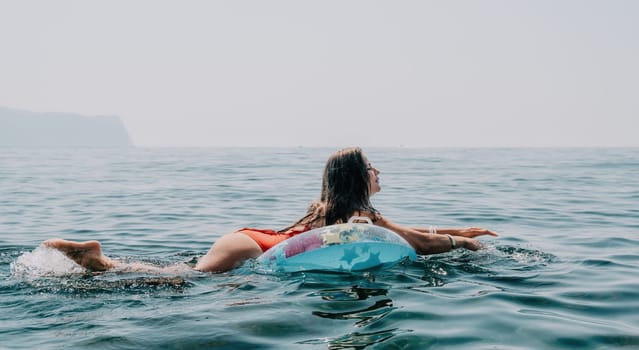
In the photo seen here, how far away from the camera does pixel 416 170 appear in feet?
92.5

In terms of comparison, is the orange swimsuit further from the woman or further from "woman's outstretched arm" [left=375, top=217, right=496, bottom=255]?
"woman's outstretched arm" [left=375, top=217, right=496, bottom=255]

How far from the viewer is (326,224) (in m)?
7.19

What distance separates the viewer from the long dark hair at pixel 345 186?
7070 mm

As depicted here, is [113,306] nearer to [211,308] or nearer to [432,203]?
[211,308]

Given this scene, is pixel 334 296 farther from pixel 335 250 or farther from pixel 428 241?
pixel 428 241

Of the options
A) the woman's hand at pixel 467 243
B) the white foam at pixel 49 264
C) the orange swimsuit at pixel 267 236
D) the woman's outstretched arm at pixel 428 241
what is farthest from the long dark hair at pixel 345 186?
the white foam at pixel 49 264

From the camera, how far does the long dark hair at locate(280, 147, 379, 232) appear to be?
707cm

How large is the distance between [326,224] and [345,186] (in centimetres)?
46

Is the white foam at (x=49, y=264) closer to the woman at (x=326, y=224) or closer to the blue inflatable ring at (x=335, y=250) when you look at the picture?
the woman at (x=326, y=224)

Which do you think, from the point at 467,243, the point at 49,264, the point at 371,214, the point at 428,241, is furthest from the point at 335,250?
the point at 49,264

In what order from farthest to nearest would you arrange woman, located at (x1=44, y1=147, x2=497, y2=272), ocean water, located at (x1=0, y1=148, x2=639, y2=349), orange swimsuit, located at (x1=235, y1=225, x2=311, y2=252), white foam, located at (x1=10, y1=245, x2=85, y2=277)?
orange swimsuit, located at (x1=235, y1=225, x2=311, y2=252) → woman, located at (x1=44, y1=147, x2=497, y2=272) → white foam, located at (x1=10, y1=245, x2=85, y2=277) → ocean water, located at (x1=0, y1=148, x2=639, y2=349)

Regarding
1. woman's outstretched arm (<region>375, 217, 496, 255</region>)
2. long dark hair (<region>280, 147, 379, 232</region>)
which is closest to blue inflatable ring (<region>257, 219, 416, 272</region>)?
long dark hair (<region>280, 147, 379, 232</region>)

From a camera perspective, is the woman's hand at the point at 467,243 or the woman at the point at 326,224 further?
the woman's hand at the point at 467,243

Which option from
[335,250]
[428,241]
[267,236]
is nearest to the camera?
[335,250]
